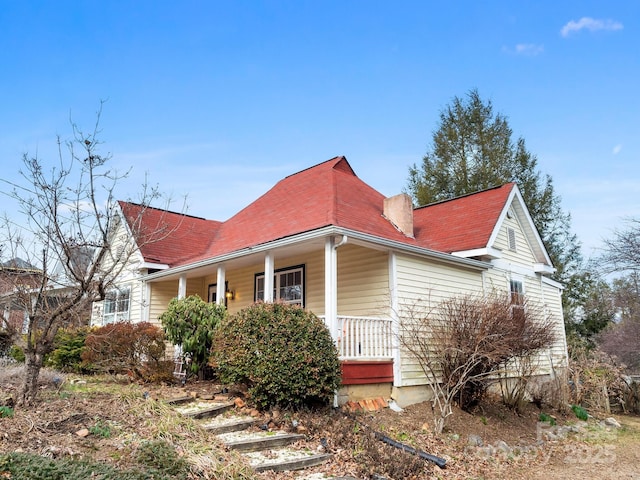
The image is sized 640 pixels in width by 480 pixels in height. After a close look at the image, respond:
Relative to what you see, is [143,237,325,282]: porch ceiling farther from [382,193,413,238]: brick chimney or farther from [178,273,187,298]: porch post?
[382,193,413,238]: brick chimney

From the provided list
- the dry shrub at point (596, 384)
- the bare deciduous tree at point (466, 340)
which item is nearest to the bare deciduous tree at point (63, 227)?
the bare deciduous tree at point (466, 340)

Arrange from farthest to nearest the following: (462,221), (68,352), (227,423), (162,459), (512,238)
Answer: (512,238), (462,221), (68,352), (227,423), (162,459)

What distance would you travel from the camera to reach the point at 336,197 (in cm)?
1143

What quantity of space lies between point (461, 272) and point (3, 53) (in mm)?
11915

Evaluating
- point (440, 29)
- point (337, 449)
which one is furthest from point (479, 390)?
point (440, 29)

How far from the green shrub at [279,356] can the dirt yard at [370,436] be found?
350 mm

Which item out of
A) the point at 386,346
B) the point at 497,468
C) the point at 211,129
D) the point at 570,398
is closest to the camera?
the point at 497,468

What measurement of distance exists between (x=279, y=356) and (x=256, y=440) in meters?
1.36

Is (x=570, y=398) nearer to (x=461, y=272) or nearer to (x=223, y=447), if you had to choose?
(x=461, y=272)

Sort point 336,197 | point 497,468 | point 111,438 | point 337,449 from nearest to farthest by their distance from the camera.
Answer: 1. point 111,438
2. point 337,449
3. point 497,468
4. point 336,197

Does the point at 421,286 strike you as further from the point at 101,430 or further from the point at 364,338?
the point at 101,430

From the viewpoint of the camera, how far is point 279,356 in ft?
23.3

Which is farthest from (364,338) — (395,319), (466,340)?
(466,340)

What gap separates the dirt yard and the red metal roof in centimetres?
397
